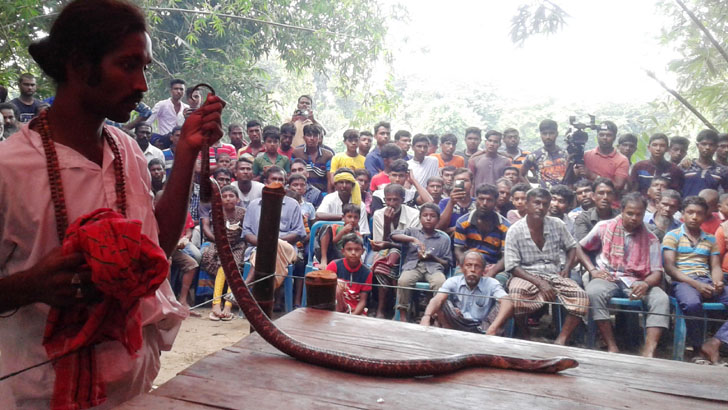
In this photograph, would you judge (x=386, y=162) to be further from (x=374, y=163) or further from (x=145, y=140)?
(x=145, y=140)

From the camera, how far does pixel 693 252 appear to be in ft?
15.6

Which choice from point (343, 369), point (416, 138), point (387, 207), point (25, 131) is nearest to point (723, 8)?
point (416, 138)

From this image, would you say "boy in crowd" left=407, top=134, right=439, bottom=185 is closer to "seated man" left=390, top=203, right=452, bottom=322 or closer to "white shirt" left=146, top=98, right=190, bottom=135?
"seated man" left=390, top=203, right=452, bottom=322

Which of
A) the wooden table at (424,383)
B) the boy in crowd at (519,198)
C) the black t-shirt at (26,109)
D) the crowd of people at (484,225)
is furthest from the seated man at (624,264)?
the black t-shirt at (26,109)

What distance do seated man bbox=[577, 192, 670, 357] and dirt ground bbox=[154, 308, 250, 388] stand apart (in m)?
3.12

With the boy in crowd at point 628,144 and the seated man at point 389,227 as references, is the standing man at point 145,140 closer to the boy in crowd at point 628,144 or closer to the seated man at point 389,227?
the seated man at point 389,227

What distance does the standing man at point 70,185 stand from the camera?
1286mm

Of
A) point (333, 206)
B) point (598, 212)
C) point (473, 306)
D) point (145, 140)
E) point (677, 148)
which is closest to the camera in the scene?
point (473, 306)

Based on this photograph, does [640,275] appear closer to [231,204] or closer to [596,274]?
[596,274]

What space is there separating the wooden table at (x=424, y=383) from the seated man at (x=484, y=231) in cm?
310

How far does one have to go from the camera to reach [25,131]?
1368 millimetres

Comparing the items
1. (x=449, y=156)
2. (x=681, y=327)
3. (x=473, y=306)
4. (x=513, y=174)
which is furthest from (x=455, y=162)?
(x=681, y=327)

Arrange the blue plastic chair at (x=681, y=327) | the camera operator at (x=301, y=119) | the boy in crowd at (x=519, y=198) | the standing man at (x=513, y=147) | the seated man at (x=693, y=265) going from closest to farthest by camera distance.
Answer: the blue plastic chair at (x=681, y=327) → the seated man at (x=693, y=265) → the boy in crowd at (x=519, y=198) → the standing man at (x=513, y=147) → the camera operator at (x=301, y=119)

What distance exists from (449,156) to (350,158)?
4.44ft
